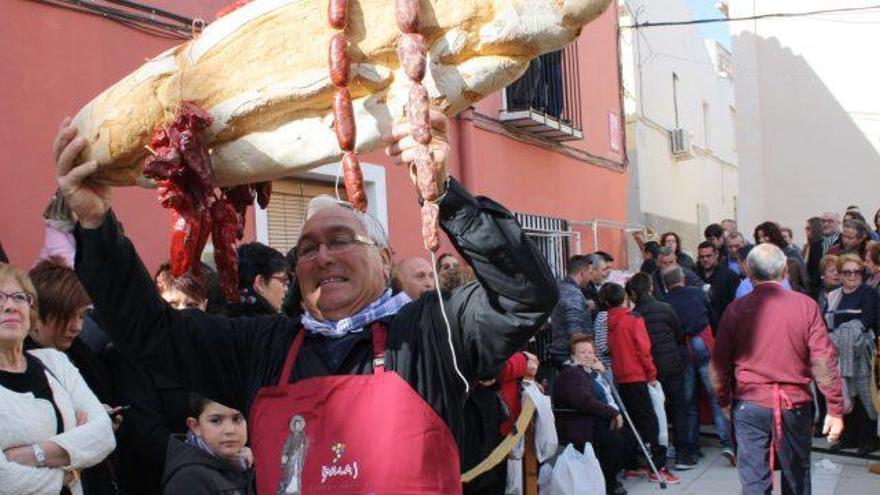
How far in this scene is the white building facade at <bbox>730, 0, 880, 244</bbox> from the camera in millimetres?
17203

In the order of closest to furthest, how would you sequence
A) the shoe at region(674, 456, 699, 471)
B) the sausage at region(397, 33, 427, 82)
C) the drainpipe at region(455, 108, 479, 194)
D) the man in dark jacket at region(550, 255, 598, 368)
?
the sausage at region(397, 33, 427, 82)
the man in dark jacket at region(550, 255, 598, 368)
the shoe at region(674, 456, 699, 471)
the drainpipe at region(455, 108, 479, 194)

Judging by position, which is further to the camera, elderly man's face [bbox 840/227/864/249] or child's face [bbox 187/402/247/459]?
elderly man's face [bbox 840/227/864/249]

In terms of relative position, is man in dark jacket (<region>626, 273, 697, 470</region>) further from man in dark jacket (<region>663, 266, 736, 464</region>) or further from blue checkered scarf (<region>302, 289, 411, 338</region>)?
blue checkered scarf (<region>302, 289, 411, 338</region>)

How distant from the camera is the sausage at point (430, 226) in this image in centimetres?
211

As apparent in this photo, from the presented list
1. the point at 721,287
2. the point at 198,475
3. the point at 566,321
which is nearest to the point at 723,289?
the point at 721,287

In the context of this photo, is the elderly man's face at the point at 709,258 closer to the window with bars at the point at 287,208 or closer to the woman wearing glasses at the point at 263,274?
the window with bars at the point at 287,208

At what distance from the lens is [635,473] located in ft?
28.6

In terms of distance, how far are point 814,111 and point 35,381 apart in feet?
54.3

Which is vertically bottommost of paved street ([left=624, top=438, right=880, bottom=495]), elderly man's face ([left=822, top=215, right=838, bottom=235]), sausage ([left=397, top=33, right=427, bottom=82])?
paved street ([left=624, top=438, right=880, bottom=495])

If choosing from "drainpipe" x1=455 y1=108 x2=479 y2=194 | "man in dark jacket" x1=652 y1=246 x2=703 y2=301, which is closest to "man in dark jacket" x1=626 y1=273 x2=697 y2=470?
"man in dark jacket" x1=652 y1=246 x2=703 y2=301

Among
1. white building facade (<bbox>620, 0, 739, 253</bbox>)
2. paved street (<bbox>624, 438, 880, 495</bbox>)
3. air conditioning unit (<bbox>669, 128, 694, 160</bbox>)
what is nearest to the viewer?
paved street (<bbox>624, 438, 880, 495</bbox>)

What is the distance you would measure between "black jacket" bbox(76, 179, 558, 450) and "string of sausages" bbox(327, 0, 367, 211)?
231mm

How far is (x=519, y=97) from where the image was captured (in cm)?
1160

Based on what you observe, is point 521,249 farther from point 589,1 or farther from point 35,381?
point 35,381
